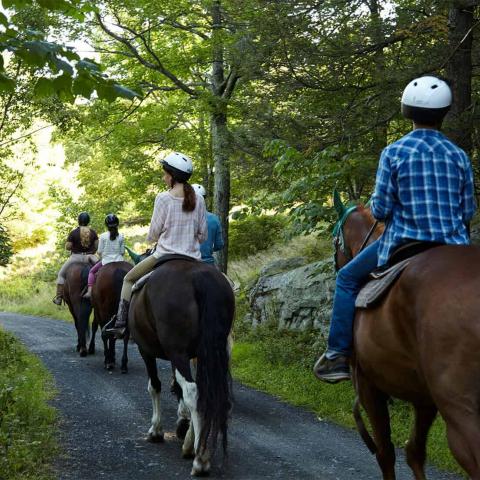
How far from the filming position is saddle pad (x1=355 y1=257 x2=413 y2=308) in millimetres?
4375

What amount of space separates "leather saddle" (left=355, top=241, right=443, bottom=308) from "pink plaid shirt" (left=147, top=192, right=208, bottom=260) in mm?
2879

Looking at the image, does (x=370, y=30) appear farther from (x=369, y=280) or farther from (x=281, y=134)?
(x=369, y=280)

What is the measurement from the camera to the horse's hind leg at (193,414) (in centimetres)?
648

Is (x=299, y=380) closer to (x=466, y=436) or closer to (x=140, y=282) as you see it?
(x=140, y=282)

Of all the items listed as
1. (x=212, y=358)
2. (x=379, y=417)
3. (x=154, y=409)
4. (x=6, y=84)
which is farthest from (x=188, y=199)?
(x=379, y=417)

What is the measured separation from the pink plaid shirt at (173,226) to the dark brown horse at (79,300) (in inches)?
293

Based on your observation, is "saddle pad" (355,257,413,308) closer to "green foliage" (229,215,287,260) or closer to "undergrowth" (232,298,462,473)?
"undergrowth" (232,298,462,473)

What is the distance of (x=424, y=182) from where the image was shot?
14.9 ft

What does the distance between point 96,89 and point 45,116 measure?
1619cm

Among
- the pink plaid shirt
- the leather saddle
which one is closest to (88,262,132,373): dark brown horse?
the pink plaid shirt

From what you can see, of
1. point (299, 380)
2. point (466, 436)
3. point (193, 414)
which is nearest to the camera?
point (466, 436)

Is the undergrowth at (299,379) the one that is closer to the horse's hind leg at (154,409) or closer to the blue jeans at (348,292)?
the horse's hind leg at (154,409)

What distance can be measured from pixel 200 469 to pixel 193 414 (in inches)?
19.2

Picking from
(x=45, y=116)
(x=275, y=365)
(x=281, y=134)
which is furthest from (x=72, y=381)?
(x=45, y=116)
